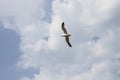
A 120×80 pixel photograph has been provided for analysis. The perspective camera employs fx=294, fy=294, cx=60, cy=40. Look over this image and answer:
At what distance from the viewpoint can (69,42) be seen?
99562 mm

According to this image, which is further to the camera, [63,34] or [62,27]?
[63,34]

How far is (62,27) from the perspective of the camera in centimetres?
9138

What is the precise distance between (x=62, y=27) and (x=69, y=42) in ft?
32.0

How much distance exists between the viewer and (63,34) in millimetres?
97500

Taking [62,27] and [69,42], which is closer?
[62,27]

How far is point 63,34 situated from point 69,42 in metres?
3.95

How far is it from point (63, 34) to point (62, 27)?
6474mm
